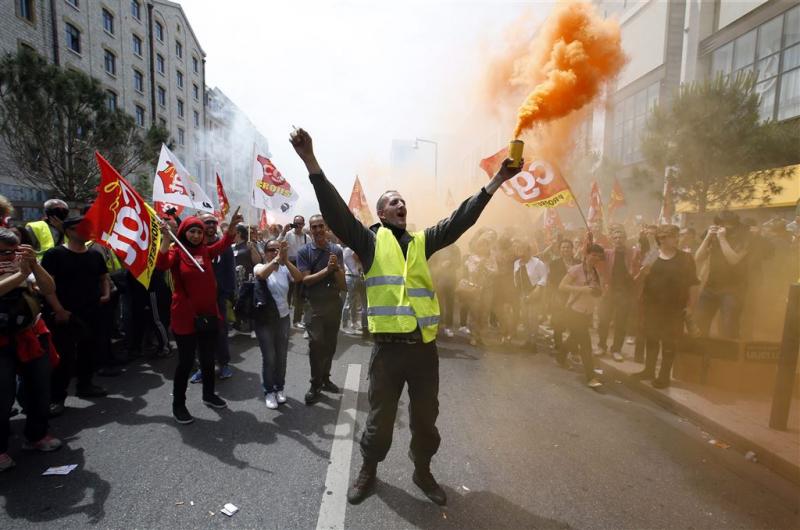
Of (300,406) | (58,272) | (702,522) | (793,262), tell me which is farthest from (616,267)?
(58,272)

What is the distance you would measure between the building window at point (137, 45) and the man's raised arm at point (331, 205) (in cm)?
3412

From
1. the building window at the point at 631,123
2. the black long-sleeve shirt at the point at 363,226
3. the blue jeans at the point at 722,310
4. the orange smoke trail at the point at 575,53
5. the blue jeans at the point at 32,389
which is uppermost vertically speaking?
the building window at the point at 631,123

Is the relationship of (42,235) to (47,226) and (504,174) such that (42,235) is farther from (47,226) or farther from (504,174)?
(504,174)

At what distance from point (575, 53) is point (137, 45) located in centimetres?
3308

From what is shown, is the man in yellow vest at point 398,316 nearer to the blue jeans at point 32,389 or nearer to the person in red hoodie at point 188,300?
the person in red hoodie at point 188,300

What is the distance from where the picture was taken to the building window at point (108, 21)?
26.1 meters

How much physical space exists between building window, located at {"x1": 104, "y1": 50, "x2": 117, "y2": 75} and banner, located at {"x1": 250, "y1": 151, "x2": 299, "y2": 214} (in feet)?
81.6

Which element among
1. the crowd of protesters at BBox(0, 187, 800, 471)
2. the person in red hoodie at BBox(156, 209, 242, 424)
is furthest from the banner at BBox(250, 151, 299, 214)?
the person in red hoodie at BBox(156, 209, 242, 424)

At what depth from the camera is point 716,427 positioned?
4.19 meters

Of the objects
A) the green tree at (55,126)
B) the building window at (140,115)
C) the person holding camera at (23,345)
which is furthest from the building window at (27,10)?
the person holding camera at (23,345)

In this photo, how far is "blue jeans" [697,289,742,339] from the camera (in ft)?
19.4

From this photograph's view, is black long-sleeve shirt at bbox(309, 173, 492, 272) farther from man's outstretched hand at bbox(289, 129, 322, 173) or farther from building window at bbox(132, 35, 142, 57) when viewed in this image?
building window at bbox(132, 35, 142, 57)

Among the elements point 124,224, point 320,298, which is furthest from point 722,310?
point 124,224

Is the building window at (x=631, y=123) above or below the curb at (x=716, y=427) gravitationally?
above
